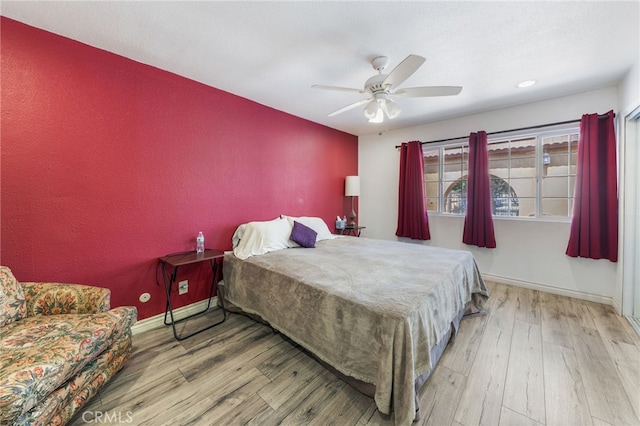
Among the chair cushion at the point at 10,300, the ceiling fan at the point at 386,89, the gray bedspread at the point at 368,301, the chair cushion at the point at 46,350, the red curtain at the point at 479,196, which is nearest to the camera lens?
the chair cushion at the point at 46,350

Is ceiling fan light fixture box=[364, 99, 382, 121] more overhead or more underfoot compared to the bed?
more overhead

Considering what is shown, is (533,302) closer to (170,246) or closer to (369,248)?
(369,248)

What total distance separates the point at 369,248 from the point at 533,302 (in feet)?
6.37

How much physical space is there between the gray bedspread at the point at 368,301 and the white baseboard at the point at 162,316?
35cm

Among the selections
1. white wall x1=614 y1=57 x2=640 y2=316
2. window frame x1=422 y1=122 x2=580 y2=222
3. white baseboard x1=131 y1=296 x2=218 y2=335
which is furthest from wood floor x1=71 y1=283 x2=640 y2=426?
window frame x1=422 y1=122 x2=580 y2=222

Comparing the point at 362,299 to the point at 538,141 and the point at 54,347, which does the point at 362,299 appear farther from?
the point at 538,141

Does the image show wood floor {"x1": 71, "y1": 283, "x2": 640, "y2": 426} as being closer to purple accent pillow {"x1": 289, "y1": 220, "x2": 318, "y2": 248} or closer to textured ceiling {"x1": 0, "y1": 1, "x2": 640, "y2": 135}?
purple accent pillow {"x1": 289, "y1": 220, "x2": 318, "y2": 248}

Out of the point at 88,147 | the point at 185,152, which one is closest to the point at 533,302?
the point at 185,152

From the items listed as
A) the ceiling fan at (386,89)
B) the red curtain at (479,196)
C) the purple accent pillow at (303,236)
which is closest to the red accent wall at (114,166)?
the purple accent pillow at (303,236)

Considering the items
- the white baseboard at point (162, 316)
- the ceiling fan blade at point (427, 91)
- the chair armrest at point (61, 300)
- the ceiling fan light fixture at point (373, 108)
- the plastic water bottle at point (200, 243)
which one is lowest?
the white baseboard at point (162, 316)

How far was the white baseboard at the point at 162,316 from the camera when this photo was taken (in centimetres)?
223

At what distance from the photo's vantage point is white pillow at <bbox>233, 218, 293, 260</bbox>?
8.62 feet

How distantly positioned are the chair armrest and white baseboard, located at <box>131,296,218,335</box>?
677mm

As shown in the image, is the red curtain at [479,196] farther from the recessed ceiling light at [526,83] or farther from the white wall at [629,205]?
the white wall at [629,205]
